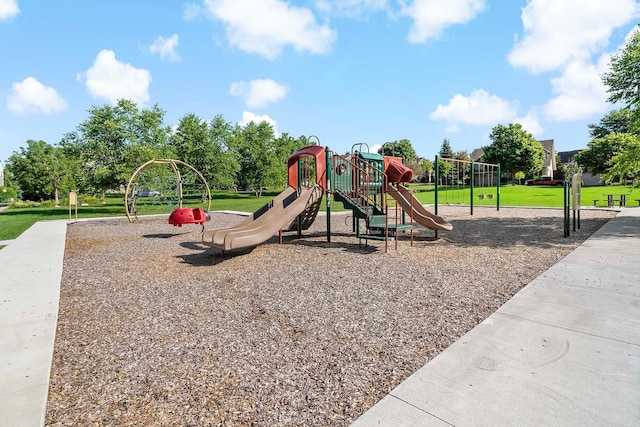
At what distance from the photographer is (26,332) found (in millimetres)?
4090

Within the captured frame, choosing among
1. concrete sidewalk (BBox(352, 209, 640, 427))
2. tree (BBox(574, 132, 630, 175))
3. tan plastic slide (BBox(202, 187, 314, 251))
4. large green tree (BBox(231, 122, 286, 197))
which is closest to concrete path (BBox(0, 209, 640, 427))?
concrete sidewalk (BBox(352, 209, 640, 427))

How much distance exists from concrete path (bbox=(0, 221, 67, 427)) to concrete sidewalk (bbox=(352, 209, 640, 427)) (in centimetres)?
249

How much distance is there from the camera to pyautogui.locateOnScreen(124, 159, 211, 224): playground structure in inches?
453

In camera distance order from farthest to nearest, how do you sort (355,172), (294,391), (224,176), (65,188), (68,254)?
(65,188)
(224,176)
(355,172)
(68,254)
(294,391)

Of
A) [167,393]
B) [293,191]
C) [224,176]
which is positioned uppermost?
[224,176]

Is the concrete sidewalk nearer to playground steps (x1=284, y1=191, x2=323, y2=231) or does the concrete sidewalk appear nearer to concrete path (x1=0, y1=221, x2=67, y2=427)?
concrete path (x1=0, y1=221, x2=67, y2=427)

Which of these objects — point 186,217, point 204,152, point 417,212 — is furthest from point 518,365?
point 204,152

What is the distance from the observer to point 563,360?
3.11 metres

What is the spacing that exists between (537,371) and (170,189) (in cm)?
1722

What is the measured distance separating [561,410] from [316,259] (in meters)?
5.79

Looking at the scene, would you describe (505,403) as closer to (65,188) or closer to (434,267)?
(434,267)

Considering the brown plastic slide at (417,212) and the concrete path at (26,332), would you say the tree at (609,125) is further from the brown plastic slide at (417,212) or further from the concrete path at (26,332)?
the concrete path at (26,332)

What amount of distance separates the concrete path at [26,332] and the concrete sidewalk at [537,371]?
8.18 ft

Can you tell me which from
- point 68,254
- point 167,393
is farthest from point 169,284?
point 68,254
